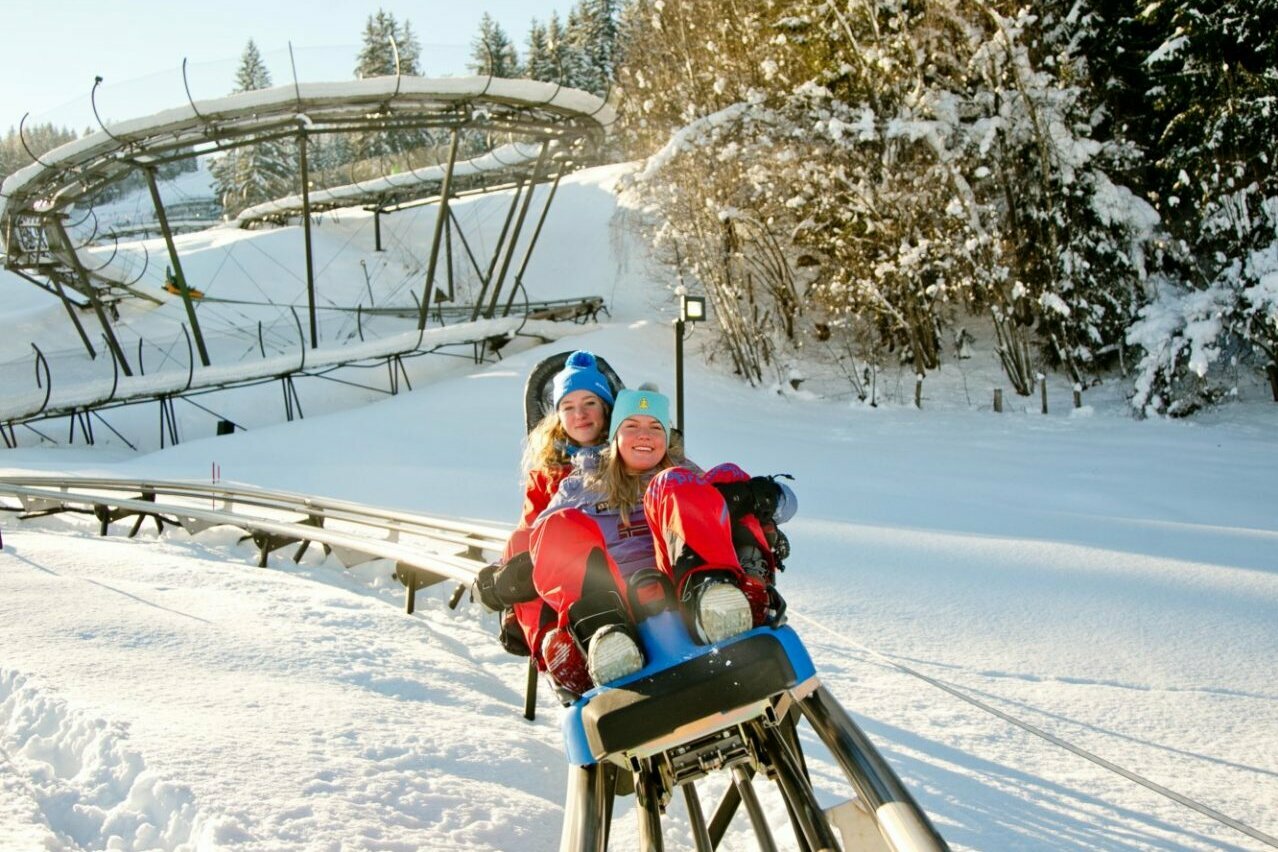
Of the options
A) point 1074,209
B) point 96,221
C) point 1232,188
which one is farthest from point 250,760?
point 96,221

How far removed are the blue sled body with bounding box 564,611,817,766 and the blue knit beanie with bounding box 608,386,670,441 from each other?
1050 mm

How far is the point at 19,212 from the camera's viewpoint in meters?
23.4

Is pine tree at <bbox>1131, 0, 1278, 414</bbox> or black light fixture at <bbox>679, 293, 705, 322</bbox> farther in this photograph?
pine tree at <bbox>1131, 0, 1278, 414</bbox>

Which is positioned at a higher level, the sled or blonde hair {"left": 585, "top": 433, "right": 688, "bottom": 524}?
blonde hair {"left": 585, "top": 433, "right": 688, "bottom": 524}

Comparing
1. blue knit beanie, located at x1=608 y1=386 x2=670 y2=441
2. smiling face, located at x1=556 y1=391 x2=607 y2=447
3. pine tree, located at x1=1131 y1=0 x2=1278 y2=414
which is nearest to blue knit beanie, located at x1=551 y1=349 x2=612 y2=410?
smiling face, located at x1=556 y1=391 x2=607 y2=447

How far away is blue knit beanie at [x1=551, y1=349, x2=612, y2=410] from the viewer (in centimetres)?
409

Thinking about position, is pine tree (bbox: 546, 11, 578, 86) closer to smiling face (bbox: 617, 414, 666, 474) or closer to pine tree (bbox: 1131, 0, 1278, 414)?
pine tree (bbox: 1131, 0, 1278, 414)

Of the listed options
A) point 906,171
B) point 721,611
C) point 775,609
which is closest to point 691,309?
point 775,609

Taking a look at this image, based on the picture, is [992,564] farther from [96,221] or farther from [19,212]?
[96,221]

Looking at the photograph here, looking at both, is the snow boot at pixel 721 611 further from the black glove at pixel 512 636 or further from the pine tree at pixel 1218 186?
the pine tree at pixel 1218 186

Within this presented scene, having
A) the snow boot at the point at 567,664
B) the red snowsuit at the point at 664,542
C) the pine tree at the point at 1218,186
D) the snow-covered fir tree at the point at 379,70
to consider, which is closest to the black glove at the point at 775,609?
the red snowsuit at the point at 664,542

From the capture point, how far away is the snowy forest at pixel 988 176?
15016 millimetres

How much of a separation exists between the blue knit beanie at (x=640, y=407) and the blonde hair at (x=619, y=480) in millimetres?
68

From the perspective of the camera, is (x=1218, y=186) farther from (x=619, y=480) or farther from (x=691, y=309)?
(x=619, y=480)
